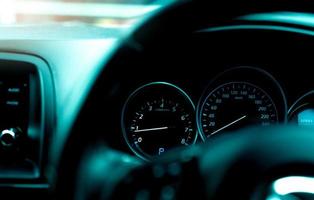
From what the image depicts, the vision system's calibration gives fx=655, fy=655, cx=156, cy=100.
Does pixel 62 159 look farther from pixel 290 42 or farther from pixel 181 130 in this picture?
pixel 181 130

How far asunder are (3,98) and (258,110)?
1061 mm

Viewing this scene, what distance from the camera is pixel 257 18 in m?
1.74

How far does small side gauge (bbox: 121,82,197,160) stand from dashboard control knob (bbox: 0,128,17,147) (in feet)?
1.44

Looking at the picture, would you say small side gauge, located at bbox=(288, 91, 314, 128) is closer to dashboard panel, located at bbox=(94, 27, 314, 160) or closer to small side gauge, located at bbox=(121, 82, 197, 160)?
dashboard panel, located at bbox=(94, 27, 314, 160)

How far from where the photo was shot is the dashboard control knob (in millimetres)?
2492

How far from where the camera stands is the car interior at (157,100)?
142 centimetres

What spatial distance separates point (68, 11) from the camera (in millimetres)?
3160

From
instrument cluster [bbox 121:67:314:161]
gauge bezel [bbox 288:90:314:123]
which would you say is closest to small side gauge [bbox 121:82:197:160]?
instrument cluster [bbox 121:67:314:161]

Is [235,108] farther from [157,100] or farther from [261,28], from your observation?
[261,28]

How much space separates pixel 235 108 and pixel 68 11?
96 centimetres

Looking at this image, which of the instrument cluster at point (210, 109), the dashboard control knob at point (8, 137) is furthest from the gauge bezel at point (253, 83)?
the dashboard control knob at point (8, 137)

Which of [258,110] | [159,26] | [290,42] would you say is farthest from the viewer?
[258,110]

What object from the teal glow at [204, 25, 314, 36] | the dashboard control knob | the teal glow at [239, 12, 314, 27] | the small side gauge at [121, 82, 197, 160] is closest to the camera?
the teal glow at [239, 12, 314, 27]

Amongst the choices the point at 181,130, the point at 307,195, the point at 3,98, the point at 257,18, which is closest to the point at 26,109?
the point at 3,98
